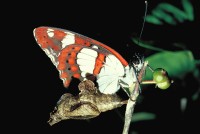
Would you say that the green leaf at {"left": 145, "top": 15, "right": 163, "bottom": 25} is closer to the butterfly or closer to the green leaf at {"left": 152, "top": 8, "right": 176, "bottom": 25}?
the green leaf at {"left": 152, "top": 8, "right": 176, "bottom": 25}

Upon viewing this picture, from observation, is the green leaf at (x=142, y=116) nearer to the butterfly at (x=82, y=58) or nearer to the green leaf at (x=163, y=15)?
the butterfly at (x=82, y=58)

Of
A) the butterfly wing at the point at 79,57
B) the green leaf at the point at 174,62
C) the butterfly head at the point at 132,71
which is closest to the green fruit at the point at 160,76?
the butterfly head at the point at 132,71

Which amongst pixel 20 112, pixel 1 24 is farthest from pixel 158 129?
pixel 1 24

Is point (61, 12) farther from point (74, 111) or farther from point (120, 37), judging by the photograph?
point (74, 111)

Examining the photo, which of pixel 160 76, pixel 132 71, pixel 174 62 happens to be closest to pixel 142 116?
pixel 174 62

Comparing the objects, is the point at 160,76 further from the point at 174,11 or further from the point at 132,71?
the point at 174,11
